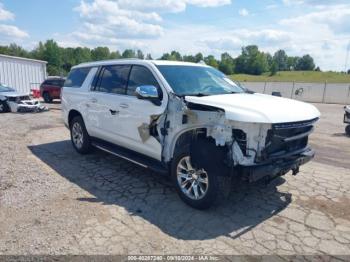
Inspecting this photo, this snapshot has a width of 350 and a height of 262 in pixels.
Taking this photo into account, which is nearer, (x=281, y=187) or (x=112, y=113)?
(x=281, y=187)

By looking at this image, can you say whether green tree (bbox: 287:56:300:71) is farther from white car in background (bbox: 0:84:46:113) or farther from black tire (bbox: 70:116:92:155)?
black tire (bbox: 70:116:92:155)

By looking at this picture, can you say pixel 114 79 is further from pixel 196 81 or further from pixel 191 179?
pixel 191 179

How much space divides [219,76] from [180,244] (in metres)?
3.15

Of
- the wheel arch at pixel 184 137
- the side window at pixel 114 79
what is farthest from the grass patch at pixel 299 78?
the wheel arch at pixel 184 137

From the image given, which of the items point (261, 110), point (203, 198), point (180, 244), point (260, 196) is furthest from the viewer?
point (260, 196)

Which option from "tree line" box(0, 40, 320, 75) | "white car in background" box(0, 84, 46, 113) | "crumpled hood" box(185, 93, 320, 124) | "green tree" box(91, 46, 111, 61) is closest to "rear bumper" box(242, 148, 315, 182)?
"crumpled hood" box(185, 93, 320, 124)

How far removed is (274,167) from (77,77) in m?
4.90

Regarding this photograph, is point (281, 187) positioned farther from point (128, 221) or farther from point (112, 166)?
point (112, 166)

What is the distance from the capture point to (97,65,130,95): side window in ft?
17.6

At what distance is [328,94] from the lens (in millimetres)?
26859

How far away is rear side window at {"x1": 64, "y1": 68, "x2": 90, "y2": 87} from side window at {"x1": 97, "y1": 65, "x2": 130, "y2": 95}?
2.59ft

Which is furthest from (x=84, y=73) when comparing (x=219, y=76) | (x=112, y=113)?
(x=219, y=76)

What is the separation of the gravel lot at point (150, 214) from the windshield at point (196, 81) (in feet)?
5.25

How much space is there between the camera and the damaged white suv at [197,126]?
372 centimetres
